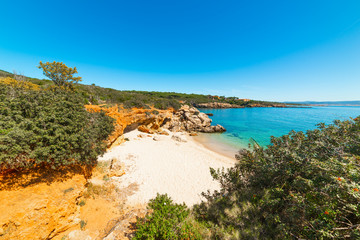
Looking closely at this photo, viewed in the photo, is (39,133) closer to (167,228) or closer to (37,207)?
(37,207)

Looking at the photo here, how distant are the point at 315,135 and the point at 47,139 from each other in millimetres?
12224

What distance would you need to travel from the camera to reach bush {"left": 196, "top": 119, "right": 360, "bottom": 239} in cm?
271

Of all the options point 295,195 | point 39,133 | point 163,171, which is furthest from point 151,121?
point 295,195

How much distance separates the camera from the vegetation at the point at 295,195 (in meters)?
2.72

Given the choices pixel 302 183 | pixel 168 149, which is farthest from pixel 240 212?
pixel 168 149

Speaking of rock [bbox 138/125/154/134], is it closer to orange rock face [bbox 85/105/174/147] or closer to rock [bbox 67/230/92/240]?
orange rock face [bbox 85/105/174/147]

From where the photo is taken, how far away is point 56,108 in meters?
7.19

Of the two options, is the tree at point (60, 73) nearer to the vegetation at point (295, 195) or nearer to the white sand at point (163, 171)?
the white sand at point (163, 171)

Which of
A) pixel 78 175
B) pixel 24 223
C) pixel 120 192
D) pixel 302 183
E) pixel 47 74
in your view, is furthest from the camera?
pixel 47 74

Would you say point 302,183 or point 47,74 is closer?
point 302,183

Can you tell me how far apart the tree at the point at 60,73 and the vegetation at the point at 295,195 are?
2052cm

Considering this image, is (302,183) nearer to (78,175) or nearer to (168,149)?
(78,175)

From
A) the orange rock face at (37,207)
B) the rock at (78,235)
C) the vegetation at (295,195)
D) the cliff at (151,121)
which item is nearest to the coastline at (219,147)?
the cliff at (151,121)

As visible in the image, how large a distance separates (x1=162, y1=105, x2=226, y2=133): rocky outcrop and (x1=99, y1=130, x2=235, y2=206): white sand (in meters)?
11.8
